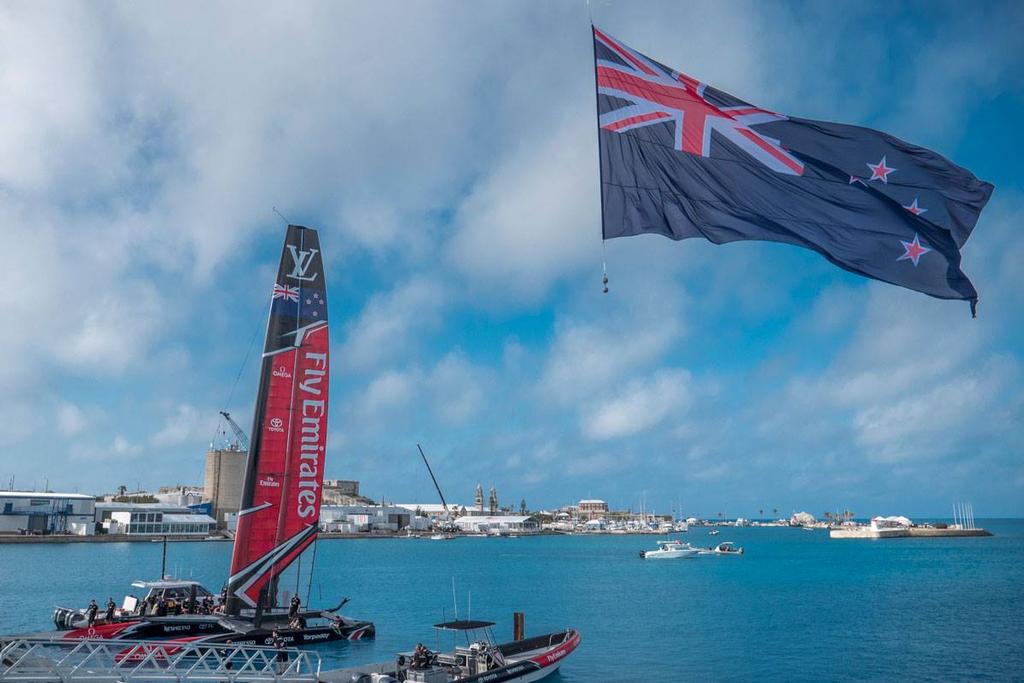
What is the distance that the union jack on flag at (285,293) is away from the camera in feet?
129

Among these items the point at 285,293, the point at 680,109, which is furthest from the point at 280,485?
the point at 680,109

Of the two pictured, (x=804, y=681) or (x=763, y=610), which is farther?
(x=763, y=610)

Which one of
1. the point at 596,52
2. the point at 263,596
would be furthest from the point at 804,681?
the point at 596,52

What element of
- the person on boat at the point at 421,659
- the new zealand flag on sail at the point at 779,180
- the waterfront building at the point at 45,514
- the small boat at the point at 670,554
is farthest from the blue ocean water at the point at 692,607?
the waterfront building at the point at 45,514

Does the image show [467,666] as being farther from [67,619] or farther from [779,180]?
[67,619]

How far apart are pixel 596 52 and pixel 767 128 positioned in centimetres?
343

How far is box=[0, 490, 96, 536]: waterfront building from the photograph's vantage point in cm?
16612

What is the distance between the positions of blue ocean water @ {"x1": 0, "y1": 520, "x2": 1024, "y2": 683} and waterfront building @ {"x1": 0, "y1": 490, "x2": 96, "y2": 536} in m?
52.6

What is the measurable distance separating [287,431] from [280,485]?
8.78 feet

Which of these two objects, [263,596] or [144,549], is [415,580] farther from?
[144,549]

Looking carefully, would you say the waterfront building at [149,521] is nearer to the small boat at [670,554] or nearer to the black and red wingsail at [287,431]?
the small boat at [670,554]

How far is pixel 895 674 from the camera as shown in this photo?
1420 inches

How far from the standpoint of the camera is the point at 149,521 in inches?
6909

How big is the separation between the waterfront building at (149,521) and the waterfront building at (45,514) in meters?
4.09
